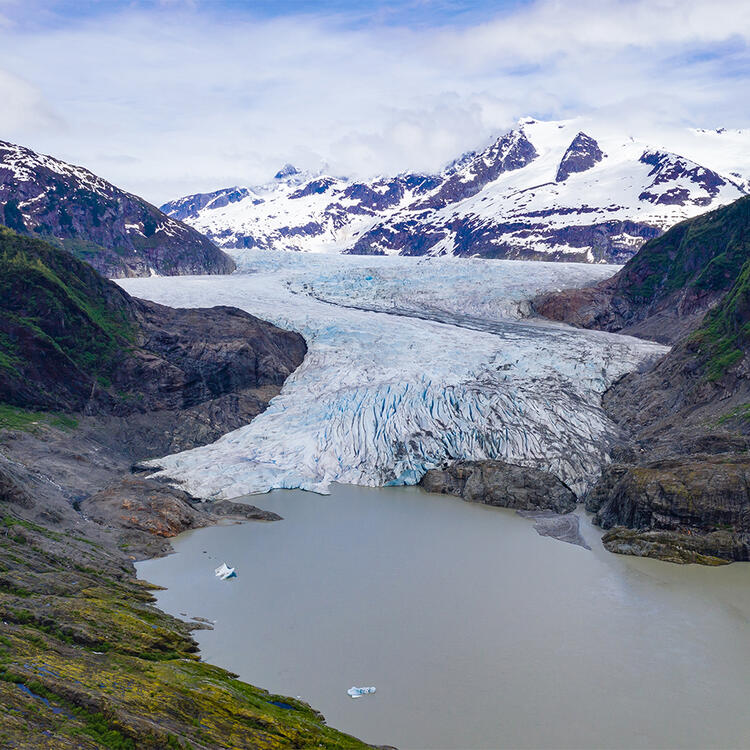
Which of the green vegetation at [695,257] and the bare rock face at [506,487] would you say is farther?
the green vegetation at [695,257]

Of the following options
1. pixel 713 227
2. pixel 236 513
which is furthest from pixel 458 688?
pixel 713 227

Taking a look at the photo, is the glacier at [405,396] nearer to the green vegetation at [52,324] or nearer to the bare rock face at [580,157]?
the green vegetation at [52,324]

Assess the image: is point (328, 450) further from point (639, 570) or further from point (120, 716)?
point (120, 716)

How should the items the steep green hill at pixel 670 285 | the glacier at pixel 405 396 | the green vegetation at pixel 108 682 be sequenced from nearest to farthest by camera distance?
the green vegetation at pixel 108 682 → the glacier at pixel 405 396 → the steep green hill at pixel 670 285

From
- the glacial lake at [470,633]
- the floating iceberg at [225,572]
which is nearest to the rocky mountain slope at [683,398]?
the glacial lake at [470,633]

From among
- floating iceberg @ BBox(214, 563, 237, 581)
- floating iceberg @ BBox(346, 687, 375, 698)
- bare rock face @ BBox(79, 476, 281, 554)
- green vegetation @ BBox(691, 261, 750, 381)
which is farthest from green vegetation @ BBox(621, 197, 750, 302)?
floating iceberg @ BBox(346, 687, 375, 698)

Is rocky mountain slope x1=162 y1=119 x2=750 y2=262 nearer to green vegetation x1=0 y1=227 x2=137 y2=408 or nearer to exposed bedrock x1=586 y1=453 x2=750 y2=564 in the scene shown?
green vegetation x1=0 y1=227 x2=137 y2=408

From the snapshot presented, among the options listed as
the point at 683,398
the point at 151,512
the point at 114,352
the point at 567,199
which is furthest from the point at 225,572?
the point at 567,199
